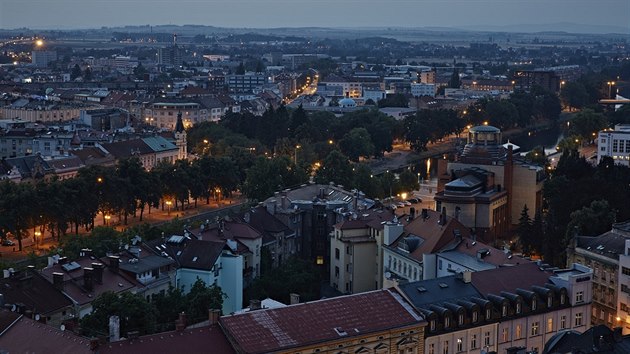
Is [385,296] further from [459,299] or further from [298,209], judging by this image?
[298,209]

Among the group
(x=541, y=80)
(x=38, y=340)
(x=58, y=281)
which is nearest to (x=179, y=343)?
(x=38, y=340)

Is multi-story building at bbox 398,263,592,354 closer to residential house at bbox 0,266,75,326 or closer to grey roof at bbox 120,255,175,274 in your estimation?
grey roof at bbox 120,255,175,274

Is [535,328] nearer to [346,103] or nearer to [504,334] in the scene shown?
[504,334]

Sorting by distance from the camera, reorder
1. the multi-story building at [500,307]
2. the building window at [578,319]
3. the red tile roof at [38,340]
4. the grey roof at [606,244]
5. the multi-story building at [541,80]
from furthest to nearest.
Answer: the multi-story building at [541,80] → the grey roof at [606,244] → the building window at [578,319] → the multi-story building at [500,307] → the red tile roof at [38,340]

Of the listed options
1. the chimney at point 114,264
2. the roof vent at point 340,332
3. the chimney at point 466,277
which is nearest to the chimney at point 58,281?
the chimney at point 114,264

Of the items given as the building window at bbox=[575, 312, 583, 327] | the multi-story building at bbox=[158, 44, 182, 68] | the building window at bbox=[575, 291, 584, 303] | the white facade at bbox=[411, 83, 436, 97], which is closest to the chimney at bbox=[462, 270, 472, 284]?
the building window at bbox=[575, 291, 584, 303]

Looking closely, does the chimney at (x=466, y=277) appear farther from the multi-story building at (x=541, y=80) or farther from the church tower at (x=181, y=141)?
the multi-story building at (x=541, y=80)

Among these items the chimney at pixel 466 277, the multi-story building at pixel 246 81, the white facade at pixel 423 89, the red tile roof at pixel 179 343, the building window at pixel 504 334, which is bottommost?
the white facade at pixel 423 89
